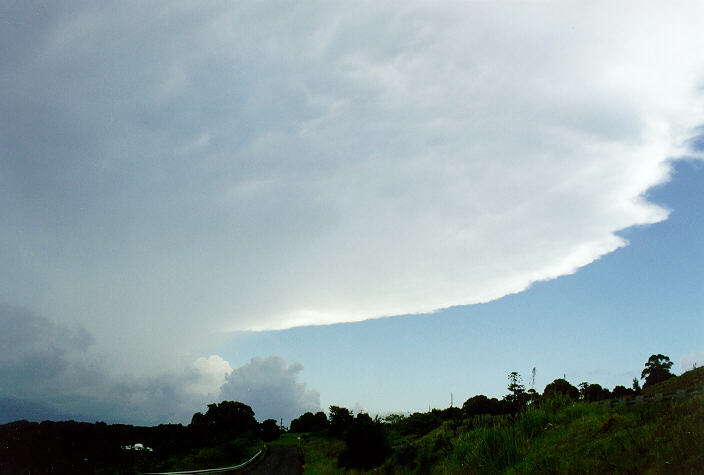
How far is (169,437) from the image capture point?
95750 mm

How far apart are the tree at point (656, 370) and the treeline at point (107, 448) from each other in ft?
239

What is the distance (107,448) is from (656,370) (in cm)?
9548

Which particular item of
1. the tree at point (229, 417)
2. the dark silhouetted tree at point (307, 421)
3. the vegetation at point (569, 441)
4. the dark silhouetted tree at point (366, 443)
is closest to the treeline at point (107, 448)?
the dark silhouetted tree at point (366, 443)

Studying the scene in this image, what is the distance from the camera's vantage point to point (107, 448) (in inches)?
2749

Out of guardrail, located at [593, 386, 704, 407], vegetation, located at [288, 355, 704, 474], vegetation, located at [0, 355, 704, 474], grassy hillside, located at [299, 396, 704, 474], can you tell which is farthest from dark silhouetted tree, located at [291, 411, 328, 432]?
guardrail, located at [593, 386, 704, 407]

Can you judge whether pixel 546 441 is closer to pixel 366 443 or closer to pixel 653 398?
pixel 653 398

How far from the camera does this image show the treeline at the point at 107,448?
138 ft

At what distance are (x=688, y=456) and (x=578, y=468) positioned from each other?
8.80 ft

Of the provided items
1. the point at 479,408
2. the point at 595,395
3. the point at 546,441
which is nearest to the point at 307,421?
the point at 479,408

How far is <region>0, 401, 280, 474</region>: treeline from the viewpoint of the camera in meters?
41.9

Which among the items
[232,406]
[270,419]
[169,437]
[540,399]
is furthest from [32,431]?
[270,419]

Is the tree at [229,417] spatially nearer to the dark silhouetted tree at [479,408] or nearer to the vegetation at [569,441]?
the dark silhouetted tree at [479,408]

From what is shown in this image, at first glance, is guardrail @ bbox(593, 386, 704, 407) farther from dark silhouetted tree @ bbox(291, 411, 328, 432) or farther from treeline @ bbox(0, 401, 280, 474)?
dark silhouetted tree @ bbox(291, 411, 328, 432)

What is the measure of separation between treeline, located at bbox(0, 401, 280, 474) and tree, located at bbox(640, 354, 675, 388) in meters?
72.8
